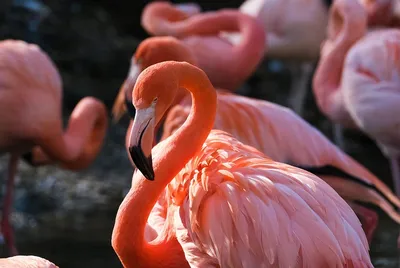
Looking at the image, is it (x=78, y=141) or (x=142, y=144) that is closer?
(x=142, y=144)

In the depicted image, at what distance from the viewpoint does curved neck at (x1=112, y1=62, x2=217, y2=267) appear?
2.92 meters

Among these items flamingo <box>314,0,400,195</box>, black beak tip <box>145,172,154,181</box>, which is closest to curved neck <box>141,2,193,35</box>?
flamingo <box>314,0,400,195</box>

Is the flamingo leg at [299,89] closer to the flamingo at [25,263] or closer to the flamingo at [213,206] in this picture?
the flamingo at [213,206]

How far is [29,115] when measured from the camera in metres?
4.86

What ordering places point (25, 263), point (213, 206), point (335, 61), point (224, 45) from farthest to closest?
point (224, 45) → point (335, 61) → point (213, 206) → point (25, 263)

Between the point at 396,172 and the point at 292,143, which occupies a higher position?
the point at 292,143

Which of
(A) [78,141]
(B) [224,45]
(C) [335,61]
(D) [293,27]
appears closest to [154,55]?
(A) [78,141]

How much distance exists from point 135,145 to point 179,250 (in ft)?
1.69

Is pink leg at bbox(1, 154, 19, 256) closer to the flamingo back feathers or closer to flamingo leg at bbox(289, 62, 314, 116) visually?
the flamingo back feathers

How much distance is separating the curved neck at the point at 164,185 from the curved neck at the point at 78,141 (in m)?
2.14

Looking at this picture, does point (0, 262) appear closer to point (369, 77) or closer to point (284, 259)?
point (284, 259)

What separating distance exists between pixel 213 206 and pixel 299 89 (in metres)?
4.93

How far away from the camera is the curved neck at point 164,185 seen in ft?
9.57

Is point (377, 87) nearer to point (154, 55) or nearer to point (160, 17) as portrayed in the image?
point (154, 55)
